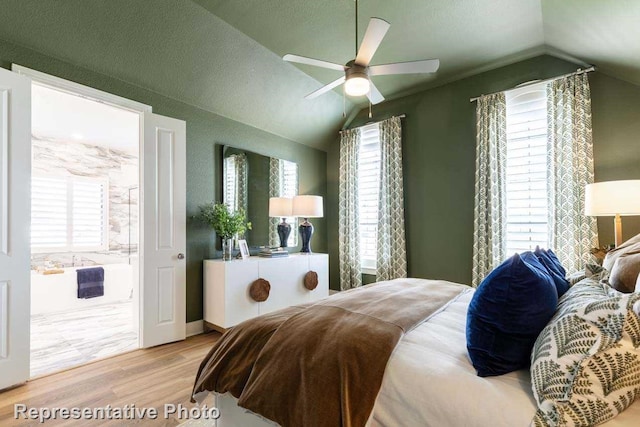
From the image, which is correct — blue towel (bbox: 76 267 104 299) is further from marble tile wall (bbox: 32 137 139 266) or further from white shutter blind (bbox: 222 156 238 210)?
white shutter blind (bbox: 222 156 238 210)

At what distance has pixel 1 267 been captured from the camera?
7.41ft

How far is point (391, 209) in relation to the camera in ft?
14.1

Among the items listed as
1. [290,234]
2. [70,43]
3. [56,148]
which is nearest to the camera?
[70,43]

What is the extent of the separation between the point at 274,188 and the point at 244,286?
62.6 inches

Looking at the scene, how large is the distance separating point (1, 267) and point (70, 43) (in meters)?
1.86

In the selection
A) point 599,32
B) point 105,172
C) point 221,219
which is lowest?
point 221,219

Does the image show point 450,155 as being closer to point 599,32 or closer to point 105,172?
point 599,32

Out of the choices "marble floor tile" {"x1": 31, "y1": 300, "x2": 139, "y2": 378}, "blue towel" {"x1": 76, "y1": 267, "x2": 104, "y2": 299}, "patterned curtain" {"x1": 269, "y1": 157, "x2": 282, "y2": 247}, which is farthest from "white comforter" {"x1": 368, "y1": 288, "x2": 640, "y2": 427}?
"blue towel" {"x1": 76, "y1": 267, "x2": 104, "y2": 299}

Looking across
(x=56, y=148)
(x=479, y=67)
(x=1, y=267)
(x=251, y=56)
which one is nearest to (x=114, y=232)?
(x=56, y=148)

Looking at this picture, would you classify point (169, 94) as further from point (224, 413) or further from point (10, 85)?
point (224, 413)

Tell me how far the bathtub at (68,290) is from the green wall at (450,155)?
4808mm

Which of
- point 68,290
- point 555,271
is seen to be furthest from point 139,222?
point 555,271

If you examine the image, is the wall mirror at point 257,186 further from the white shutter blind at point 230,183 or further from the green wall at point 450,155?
the green wall at point 450,155

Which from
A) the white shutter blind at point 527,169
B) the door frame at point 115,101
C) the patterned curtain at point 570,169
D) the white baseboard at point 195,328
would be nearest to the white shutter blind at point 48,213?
the door frame at point 115,101
